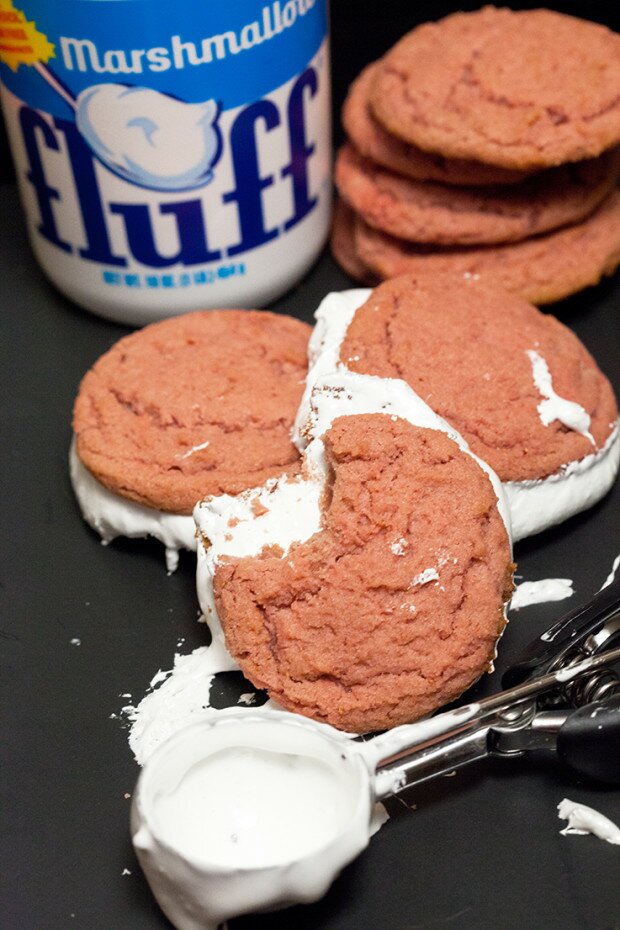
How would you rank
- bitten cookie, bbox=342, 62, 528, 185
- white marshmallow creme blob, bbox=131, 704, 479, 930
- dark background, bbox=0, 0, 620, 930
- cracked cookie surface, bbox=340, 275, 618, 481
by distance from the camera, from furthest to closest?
bitten cookie, bbox=342, 62, 528, 185 < cracked cookie surface, bbox=340, 275, 618, 481 < dark background, bbox=0, 0, 620, 930 < white marshmallow creme blob, bbox=131, 704, 479, 930

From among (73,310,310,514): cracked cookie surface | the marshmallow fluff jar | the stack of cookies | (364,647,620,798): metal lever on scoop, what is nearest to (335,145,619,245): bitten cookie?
the stack of cookies

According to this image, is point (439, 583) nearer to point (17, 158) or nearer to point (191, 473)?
point (191, 473)

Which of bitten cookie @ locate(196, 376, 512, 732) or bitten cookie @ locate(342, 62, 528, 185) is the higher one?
bitten cookie @ locate(342, 62, 528, 185)

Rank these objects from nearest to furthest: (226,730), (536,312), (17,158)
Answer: (226,730)
(536,312)
(17,158)

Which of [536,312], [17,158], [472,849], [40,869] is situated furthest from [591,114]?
[40,869]

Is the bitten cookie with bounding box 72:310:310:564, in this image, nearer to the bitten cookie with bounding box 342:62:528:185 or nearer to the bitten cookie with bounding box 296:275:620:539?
the bitten cookie with bounding box 296:275:620:539

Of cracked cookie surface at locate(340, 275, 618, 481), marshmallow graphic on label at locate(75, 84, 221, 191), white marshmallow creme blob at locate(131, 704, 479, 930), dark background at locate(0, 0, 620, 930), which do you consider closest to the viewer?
white marshmallow creme blob at locate(131, 704, 479, 930)
